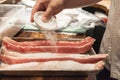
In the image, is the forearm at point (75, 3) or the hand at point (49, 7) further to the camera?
the forearm at point (75, 3)

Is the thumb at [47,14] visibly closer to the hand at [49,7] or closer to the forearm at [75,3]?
the hand at [49,7]

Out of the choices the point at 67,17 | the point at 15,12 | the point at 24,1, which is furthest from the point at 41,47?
the point at 24,1

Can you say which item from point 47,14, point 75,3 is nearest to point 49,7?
point 47,14

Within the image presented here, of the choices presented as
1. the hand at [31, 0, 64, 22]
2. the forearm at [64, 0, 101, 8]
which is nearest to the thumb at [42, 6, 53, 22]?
the hand at [31, 0, 64, 22]

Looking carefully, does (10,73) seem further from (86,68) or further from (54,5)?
(54,5)

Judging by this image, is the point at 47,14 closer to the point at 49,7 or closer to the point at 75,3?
the point at 49,7

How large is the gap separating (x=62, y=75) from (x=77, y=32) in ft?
2.19

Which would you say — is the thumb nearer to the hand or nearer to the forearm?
the hand

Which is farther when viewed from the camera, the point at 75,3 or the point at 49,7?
the point at 75,3

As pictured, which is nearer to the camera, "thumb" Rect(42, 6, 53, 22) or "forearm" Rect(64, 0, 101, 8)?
"thumb" Rect(42, 6, 53, 22)

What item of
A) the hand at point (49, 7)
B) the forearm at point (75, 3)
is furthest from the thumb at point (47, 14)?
the forearm at point (75, 3)

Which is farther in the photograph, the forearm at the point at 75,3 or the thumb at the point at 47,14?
the forearm at the point at 75,3

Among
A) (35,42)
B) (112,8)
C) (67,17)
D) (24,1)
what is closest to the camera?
(35,42)

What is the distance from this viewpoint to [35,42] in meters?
1.19
